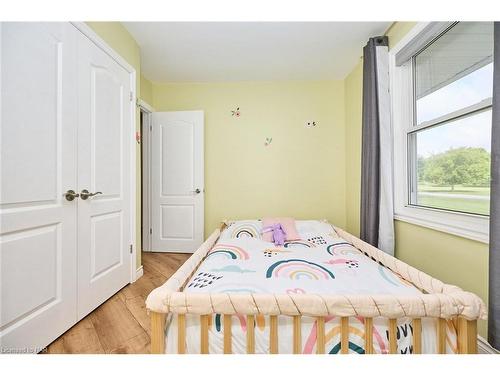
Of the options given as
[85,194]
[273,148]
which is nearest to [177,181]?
[273,148]

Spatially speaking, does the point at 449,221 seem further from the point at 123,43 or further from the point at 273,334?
the point at 123,43

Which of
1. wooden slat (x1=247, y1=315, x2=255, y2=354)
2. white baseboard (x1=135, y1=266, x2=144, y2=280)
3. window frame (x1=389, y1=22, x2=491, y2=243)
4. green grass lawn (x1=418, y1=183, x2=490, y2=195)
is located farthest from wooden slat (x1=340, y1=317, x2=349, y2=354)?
white baseboard (x1=135, y1=266, x2=144, y2=280)

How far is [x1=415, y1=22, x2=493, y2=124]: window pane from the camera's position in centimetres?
134

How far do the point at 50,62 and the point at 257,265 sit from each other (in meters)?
1.73

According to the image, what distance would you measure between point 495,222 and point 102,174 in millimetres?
2382

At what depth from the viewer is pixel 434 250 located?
158cm

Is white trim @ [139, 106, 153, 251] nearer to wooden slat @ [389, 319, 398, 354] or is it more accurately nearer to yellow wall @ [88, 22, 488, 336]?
yellow wall @ [88, 22, 488, 336]

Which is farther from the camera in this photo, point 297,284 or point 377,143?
point 377,143

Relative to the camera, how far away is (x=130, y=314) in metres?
1.67

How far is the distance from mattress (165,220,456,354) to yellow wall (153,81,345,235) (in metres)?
1.17

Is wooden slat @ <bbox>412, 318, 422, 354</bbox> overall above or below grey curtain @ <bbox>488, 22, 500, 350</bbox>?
below

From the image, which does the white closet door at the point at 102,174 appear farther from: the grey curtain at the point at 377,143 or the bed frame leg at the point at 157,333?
the grey curtain at the point at 377,143

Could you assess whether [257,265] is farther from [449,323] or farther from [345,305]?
[449,323]
